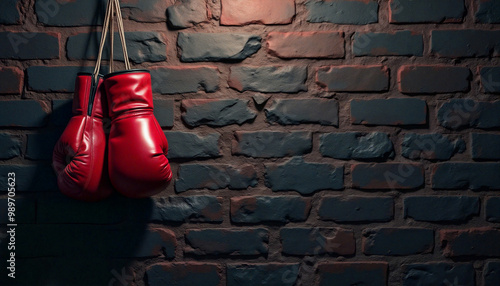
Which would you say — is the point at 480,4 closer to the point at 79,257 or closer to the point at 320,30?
the point at 320,30

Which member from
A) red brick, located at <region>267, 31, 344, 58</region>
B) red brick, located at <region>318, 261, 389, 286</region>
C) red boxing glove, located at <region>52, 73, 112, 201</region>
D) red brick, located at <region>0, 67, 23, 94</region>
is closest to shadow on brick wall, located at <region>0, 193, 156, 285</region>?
red boxing glove, located at <region>52, 73, 112, 201</region>

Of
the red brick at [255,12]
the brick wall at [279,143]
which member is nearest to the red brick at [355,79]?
the brick wall at [279,143]

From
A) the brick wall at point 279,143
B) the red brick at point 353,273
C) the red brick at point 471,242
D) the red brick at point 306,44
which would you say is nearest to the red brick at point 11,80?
the brick wall at point 279,143

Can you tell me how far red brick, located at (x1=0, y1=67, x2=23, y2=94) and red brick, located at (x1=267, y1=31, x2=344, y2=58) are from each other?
0.69 metres

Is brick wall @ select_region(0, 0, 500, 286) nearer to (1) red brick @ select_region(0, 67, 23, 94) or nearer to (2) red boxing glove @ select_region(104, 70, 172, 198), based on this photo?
(1) red brick @ select_region(0, 67, 23, 94)

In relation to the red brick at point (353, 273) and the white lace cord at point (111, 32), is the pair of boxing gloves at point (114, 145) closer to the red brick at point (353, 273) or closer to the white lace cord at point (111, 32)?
the white lace cord at point (111, 32)

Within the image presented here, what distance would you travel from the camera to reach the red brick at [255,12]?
1130 millimetres

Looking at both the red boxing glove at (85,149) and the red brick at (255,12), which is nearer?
the red boxing glove at (85,149)

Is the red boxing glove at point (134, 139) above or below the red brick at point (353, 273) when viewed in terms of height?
above

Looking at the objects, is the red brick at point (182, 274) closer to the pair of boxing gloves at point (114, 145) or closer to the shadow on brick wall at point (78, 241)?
the shadow on brick wall at point (78, 241)

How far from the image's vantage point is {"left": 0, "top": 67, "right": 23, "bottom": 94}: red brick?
1.12 meters

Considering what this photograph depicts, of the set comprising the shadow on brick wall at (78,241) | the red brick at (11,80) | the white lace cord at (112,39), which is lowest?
the shadow on brick wall at (78,241)

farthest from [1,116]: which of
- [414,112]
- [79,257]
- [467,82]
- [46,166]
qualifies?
[467,82]

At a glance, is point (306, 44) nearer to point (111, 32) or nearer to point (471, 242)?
point (111, 32)
